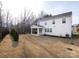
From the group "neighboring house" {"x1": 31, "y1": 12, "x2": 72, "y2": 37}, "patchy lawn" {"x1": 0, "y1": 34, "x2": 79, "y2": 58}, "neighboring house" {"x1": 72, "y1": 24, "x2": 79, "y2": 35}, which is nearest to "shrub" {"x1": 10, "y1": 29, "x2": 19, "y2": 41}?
"patchy lawn" {"x1": 0, "y1": 34, "x2": 79, "y2": 58}

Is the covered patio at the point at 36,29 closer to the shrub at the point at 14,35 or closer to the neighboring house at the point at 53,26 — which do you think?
the neighboring house at the point at 53,26

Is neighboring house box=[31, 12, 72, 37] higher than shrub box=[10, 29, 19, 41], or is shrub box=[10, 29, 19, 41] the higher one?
neighboring house box=[31, 12, 72, 37]

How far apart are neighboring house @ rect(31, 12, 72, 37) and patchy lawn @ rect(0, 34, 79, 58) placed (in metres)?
0.09

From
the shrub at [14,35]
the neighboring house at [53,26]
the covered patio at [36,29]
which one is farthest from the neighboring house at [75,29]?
the shrub at [14,35]

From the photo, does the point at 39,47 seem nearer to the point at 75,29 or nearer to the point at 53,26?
the point at 53,26

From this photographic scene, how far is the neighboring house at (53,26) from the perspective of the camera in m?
2.06

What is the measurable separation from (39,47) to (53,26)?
439mm

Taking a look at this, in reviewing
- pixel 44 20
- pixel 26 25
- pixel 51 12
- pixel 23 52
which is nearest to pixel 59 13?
pixel 51 12

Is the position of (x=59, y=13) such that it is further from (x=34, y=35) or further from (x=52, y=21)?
(x=34, y=35)

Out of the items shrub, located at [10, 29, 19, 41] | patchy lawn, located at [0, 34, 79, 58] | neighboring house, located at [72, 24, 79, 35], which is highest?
neighboring house, located at [72, 24, 79, 35]

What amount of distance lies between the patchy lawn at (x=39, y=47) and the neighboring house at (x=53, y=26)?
88 mm

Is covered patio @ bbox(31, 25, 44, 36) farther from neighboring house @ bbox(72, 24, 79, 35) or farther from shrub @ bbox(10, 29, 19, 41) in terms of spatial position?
neighboring house @ bbox(72, 24, 79, 35)

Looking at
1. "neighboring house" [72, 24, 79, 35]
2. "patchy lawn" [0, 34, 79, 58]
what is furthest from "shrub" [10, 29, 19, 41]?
"neighboring house" [72, 24, 79, 35]

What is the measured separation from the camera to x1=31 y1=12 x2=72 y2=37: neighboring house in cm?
206
